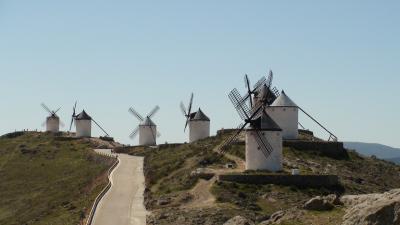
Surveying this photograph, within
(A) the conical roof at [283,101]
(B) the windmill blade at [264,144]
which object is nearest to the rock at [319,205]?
(B) the windmill blade at [264,144]

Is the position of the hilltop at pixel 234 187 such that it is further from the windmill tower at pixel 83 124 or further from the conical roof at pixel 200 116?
the windmill tower at pixel 83 124

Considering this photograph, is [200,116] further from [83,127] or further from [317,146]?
[83,127]

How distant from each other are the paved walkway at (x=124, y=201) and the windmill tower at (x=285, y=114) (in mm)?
15954

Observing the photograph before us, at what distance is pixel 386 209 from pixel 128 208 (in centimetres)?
3152

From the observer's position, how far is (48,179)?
87.5 m

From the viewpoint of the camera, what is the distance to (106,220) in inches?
1874

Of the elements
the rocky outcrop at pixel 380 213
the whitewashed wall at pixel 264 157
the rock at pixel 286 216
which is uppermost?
the whitewashed wall at pixel 264 157

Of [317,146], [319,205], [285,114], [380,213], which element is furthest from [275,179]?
[380,213]

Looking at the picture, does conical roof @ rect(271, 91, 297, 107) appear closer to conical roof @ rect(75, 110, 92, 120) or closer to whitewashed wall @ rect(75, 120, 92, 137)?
conical roof @ rect(75, 110, 92, 120)

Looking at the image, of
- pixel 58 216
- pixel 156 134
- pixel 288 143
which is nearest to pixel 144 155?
pixel 156 134

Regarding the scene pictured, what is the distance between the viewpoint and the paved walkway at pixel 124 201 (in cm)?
4793

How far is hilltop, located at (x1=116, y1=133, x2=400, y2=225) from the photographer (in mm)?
45750

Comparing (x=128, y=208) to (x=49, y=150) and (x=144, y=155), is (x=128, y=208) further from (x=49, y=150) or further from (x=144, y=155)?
(x=49, y=150)

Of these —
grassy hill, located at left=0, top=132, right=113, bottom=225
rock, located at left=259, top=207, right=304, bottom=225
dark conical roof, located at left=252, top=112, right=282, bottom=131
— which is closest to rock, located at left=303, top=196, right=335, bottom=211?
rock, located at left=259, top=207, right=304, bottom=225
